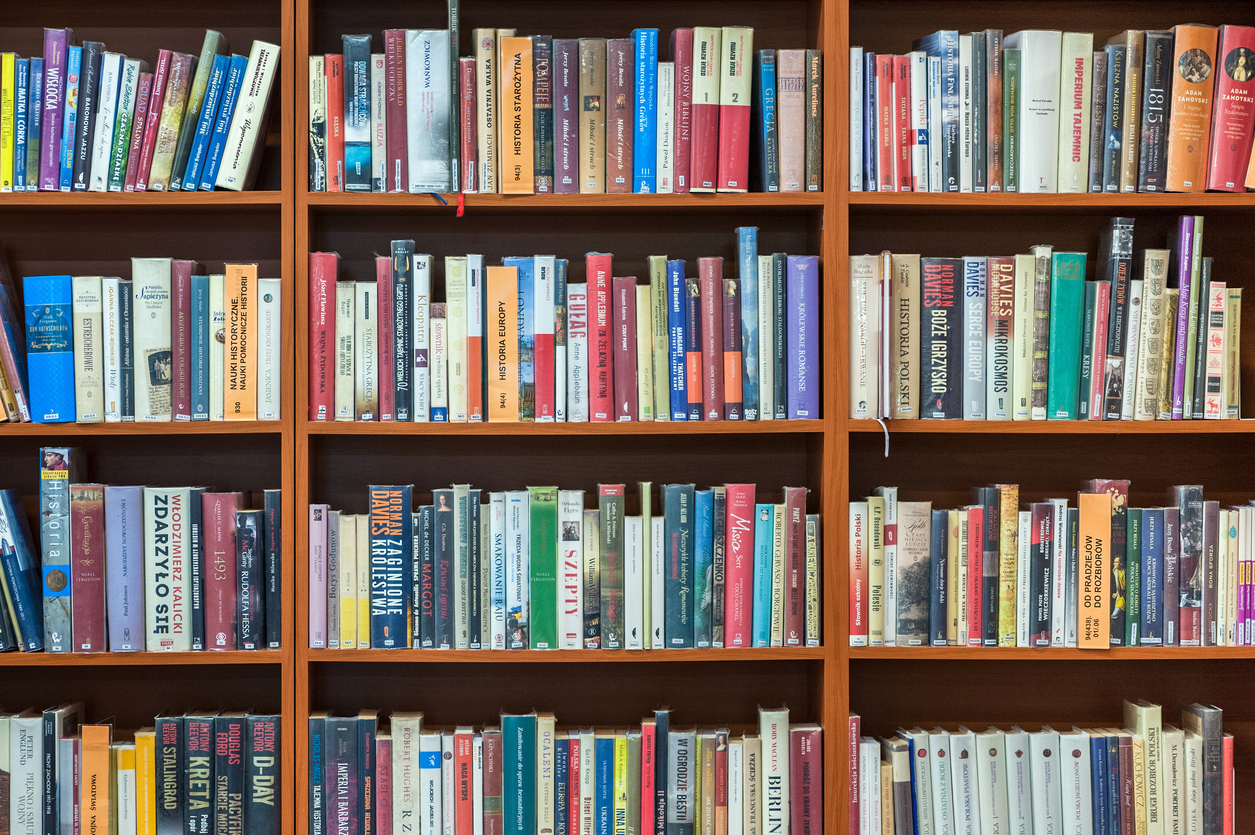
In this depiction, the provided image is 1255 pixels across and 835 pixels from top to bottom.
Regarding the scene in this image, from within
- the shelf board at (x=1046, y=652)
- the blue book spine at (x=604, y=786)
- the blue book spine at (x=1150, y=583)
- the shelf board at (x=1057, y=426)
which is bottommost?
the blue book spine at (x=604, y=786)

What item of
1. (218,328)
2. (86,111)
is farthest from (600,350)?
(86,111)

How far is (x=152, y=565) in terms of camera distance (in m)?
1.66

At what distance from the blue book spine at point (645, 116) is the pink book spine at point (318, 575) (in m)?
0.87

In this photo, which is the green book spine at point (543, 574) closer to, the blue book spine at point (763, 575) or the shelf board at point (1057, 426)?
the blue book spine at point (763, 575)

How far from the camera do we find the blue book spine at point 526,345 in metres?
1.68

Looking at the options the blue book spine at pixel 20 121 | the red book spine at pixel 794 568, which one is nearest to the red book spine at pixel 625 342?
the red book spine at pixel 794 568

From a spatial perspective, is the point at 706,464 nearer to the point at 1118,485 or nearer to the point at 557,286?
the point at 557,286

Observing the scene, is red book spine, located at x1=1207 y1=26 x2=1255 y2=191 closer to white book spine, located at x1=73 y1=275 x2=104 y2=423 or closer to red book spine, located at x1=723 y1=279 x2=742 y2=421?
red book spine, located at x1=723 y1=279 x2=742 y2=421

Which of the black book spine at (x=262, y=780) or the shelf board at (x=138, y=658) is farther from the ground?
A: the shelf board at (x=138, y=658)

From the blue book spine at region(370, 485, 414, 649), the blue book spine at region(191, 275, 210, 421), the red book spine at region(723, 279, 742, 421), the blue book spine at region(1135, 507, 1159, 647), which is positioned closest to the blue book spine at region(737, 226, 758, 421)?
the red book spine at region(723, 279, 742, 421)

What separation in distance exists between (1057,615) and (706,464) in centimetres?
74

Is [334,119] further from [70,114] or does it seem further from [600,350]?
[600,350]

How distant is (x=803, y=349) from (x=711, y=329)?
18 cm

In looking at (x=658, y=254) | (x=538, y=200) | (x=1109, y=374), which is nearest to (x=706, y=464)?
(x=658, y=254)
